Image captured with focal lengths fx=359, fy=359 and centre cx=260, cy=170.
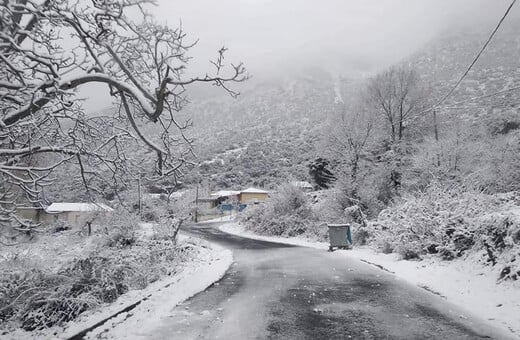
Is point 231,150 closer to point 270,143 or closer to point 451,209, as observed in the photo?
point 270,143

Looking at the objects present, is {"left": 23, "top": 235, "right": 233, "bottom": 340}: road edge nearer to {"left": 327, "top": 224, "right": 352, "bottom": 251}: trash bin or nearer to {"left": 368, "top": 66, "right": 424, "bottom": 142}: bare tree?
{"left": 327, "top": 224, "right": 352, "bottom": 251}: trash bin

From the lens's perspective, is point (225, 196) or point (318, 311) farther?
point (225, 196)

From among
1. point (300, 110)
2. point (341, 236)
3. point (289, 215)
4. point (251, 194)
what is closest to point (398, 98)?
point (289, 215)

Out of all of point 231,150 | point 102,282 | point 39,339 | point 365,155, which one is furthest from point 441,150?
point 231,150

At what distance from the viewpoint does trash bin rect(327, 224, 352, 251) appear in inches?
713

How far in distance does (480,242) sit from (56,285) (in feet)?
35.1

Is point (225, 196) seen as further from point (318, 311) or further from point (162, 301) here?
point (318, 311)

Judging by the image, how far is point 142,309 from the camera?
722 cm

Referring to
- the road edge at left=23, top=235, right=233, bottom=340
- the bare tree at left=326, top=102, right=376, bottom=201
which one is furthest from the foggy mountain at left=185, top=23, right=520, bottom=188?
the road edge at left=23, top=235, right=233, bottom=340

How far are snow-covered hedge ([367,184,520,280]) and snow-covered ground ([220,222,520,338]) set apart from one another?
373 mm

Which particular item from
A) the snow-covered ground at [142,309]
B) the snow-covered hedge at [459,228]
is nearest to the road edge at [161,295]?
the snow-covered ground at [142,309]

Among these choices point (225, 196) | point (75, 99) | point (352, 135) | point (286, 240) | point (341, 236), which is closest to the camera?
point (75, 99)

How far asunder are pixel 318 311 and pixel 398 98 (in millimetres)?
26793

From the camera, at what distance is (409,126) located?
30.9 m
